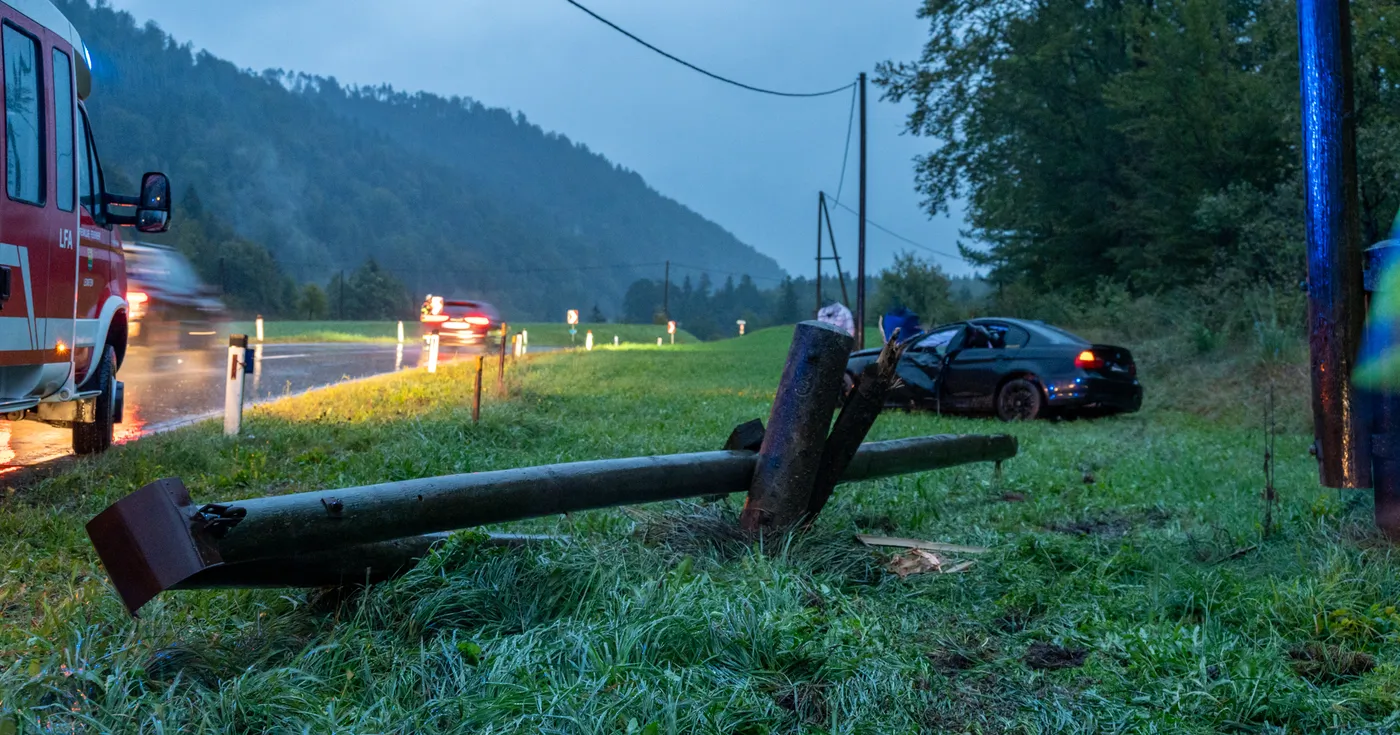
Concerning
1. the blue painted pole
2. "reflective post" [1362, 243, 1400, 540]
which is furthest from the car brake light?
"reflective post" [1362, 243, 1400, 540]

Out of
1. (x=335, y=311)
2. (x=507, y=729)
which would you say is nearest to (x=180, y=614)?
(x=507, y=729)

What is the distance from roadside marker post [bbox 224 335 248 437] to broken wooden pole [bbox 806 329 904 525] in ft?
17.3

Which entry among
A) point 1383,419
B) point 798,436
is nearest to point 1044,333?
point 1383,419

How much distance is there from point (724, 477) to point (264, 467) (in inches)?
140

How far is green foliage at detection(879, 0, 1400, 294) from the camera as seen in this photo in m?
18.1

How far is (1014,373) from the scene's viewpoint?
13.4 metres

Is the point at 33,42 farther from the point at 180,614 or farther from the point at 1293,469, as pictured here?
the point at 1293,469

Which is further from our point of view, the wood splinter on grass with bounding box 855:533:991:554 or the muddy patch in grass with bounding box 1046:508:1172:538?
the muddy patch in grass with bounding box 1046:508:1172:538

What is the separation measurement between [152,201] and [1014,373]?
997 cm

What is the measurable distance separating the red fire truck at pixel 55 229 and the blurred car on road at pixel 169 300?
12.7m

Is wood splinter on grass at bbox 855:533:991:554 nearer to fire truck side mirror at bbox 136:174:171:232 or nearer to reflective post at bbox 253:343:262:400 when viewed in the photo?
fire truck side mirror at bbox 136:174:171:232

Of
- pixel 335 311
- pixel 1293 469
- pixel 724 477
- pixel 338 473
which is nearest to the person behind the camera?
pixel 724 477

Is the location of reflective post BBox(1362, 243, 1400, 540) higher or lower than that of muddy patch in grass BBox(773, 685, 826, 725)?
higher

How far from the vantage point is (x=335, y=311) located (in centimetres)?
9256
